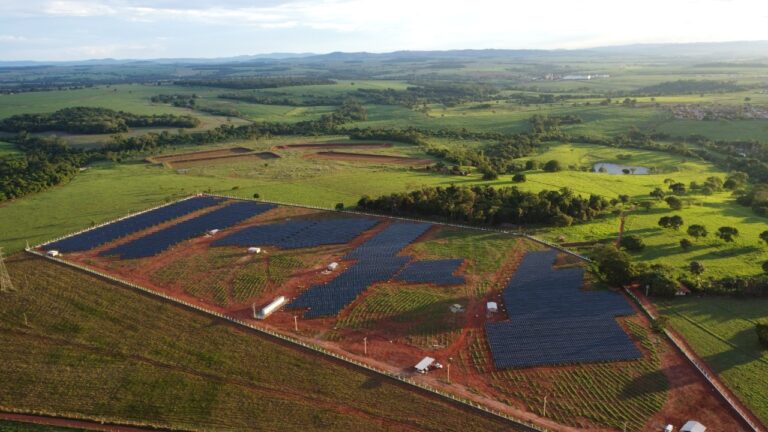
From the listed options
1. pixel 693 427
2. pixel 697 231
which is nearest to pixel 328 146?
pixel 697 231

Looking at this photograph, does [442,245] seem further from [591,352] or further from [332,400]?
[332,400]

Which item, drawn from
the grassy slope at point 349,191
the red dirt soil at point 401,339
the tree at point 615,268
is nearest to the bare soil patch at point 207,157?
the grassy slope at point 349,191

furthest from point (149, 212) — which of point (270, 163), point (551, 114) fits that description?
point (551, 114)

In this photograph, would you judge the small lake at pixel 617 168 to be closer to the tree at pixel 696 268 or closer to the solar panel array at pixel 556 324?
the tree at pixel 696 268

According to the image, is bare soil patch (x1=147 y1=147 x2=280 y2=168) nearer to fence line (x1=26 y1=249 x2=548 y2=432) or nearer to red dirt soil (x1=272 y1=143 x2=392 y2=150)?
red dirt soil (x1=272 y1=143 x2=392 y2=150)

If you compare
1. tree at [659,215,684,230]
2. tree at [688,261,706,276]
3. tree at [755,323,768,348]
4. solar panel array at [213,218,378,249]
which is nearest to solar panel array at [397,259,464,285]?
solar panel array at [213,218,378,249]

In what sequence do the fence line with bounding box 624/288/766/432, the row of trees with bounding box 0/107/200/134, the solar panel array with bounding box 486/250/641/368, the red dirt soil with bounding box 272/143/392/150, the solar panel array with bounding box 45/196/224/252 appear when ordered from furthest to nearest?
the row of trees with bounding box 0/107/200/134 → the red dirt soil with bounding box 272/143/392/150 → the solar panel array with bounding box 45/196/224/252 → the solar panel array with bounding box 486/250/641/368 → the fence line with bounding box 624/288/766/432

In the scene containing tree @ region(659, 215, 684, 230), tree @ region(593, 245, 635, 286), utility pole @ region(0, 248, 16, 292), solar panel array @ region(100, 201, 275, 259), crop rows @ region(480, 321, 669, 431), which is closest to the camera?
crop rows @ region(480, 321, 669, 431)
